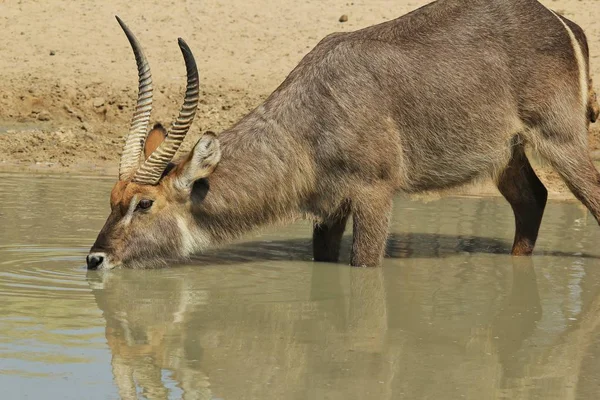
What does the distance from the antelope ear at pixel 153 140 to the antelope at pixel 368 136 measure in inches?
0.6

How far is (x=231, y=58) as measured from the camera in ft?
→ 51.3

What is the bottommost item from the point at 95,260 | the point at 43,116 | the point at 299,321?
the point at 43,116

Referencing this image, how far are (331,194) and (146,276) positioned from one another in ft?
4.54

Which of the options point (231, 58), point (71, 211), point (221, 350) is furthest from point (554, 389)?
point (231, 58)

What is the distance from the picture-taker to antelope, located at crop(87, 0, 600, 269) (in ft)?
25.0

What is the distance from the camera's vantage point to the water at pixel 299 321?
4.89 m

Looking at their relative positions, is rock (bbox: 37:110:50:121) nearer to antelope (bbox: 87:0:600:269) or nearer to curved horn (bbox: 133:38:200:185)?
antelope (bbox: 87:0:600:269)

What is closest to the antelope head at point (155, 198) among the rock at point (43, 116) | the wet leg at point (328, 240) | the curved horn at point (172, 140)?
the curved horn at point (172, 140)

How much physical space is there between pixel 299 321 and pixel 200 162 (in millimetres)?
1777

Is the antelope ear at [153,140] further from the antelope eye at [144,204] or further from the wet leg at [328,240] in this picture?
the wet leg at [328,240]

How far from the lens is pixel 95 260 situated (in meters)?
7.44

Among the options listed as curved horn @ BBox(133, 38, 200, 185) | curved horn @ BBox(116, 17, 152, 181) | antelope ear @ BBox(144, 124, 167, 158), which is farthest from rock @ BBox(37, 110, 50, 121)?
curved horn @ BBox(133, 38, 200, 185)

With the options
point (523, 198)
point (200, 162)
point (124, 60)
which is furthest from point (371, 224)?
point (124, 60)

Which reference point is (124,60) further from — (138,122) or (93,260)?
(93,260)
